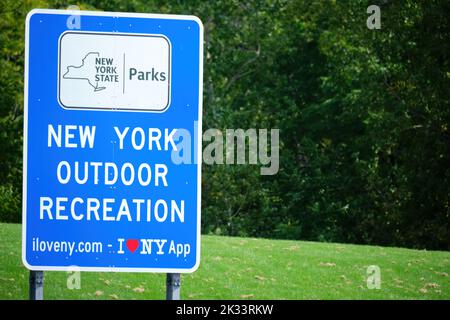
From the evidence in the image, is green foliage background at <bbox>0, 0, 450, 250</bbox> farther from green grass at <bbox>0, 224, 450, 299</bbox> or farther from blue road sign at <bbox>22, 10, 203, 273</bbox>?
blue road sign at <bbox>22, 10, 203, 273</bbox>

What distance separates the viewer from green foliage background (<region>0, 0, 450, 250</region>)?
3122cm

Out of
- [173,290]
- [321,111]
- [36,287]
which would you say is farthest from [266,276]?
[321,111]

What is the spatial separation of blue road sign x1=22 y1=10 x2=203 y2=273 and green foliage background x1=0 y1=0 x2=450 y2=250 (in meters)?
26.2

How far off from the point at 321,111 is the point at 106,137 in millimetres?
34477

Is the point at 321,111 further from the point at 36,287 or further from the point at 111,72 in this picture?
the point at 36,287

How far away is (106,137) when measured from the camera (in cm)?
447

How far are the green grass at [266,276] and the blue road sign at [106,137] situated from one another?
7.97 metres

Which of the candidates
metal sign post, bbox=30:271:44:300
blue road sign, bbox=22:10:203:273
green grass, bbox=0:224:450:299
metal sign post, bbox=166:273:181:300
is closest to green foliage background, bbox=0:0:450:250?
green grass, bbox=0:224:450:299

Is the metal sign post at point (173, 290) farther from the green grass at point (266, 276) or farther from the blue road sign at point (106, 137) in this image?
the green grass at point (266, 276)

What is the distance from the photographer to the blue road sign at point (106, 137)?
4.44 m

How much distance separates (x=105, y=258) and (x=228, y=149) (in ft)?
103

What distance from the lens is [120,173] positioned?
4.45m

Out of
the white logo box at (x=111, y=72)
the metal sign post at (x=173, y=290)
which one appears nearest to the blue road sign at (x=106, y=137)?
the white logo box at (x=111, y=72)
